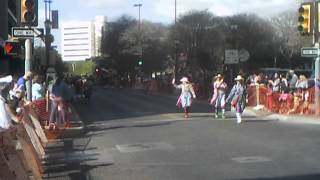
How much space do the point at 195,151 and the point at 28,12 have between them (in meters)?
5.88

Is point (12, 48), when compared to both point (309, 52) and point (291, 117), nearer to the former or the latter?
point (291, 117)

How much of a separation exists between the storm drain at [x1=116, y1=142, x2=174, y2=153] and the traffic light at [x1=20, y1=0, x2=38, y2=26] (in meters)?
4.04

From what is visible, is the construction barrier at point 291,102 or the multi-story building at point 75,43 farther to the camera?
the multi-story building at point 75,43

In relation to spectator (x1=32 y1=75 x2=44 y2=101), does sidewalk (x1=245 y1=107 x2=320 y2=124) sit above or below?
below

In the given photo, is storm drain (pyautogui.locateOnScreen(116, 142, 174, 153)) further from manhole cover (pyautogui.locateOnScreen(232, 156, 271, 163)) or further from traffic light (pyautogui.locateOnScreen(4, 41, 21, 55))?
traffic light (pyautogui.locateOnScreen(4, 41, 21, 55))

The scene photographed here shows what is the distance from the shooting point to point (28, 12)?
17641mm

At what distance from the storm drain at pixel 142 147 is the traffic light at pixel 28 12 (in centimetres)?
404

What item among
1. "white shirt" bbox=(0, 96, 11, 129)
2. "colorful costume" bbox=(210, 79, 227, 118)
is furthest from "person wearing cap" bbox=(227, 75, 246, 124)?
"white shirt" bbox=(0, 96, 11, 129)

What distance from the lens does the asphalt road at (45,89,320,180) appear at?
11.9 meters

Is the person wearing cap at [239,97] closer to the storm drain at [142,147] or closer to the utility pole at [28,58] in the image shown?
the storm drain at [142,147]

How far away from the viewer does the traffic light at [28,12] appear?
17.5m

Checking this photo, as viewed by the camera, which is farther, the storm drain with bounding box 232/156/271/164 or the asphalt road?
the storm drain with bounding box 232/156/271/164

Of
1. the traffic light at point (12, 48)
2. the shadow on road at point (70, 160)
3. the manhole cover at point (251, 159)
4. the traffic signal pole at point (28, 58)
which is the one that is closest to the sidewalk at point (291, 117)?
the shadow on road at point (70, 160)

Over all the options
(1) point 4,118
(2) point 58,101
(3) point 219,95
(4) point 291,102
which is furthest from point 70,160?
(4) point 291,102
